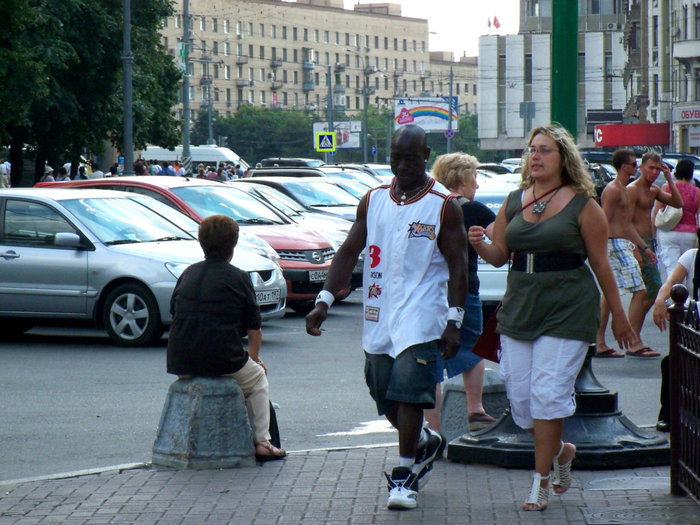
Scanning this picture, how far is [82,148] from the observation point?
40938 mm

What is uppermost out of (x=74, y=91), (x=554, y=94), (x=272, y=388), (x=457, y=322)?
(x=74, y=91)

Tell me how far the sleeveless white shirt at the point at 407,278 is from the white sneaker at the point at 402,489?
55cm

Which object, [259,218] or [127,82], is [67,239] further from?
[127,82]

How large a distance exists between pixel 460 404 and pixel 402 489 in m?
1.71

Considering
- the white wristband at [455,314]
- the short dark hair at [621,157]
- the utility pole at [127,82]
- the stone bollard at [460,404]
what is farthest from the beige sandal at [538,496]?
the utility pole at [127,82]

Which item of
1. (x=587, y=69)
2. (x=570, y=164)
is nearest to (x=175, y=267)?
(x=570, y=164)

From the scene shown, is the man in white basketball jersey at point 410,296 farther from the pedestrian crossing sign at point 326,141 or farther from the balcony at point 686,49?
the balcony at point 686,49

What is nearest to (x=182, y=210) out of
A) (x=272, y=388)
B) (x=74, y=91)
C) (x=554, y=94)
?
(x=272, y=388)

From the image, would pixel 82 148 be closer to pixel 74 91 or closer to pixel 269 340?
pixel 74 91

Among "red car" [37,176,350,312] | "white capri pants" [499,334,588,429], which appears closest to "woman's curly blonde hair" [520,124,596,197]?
"white capri pants" [499,334,588,429]

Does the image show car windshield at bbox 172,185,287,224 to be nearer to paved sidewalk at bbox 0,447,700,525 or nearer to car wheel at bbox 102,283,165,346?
car wheel at bbox 102,283,165,346

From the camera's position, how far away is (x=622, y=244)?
1169cm

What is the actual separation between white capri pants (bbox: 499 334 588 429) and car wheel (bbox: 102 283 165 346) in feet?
24.0

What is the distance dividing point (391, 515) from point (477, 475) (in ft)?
3.03
